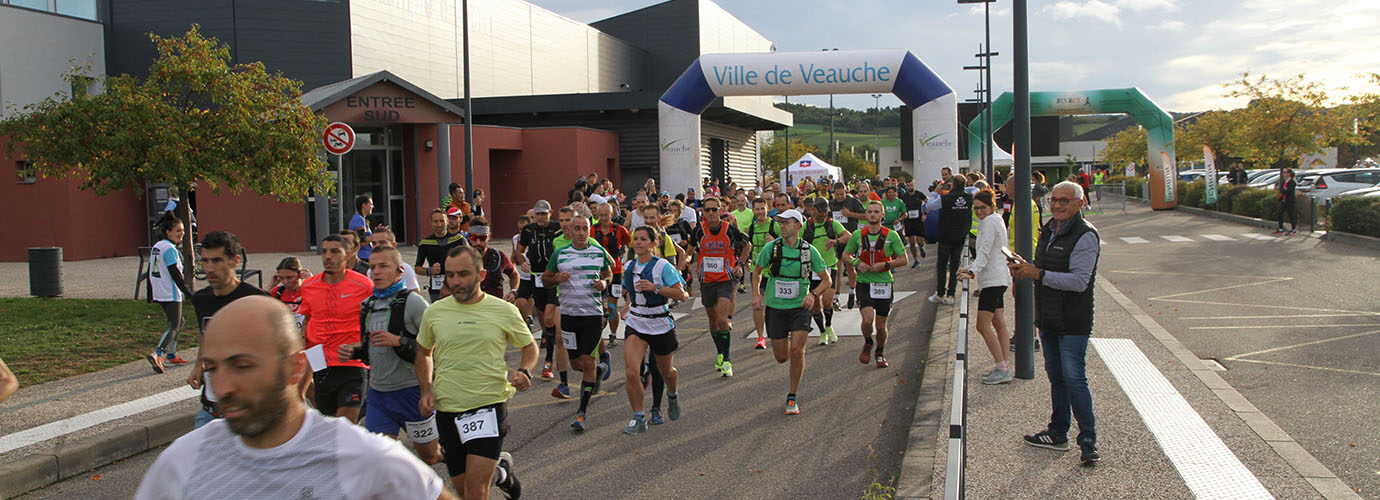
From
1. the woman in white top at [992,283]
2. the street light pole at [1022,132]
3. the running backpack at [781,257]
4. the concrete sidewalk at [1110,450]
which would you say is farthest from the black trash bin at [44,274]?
the street light pole at [1022,132]

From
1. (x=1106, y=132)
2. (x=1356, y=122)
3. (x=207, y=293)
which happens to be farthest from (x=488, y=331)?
(x=1106, y=132)

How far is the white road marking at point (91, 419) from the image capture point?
709cm

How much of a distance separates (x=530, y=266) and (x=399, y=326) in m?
4.56

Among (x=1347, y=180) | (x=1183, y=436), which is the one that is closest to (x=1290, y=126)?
(x=1347, y=180)

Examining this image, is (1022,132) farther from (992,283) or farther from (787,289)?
(787,289)

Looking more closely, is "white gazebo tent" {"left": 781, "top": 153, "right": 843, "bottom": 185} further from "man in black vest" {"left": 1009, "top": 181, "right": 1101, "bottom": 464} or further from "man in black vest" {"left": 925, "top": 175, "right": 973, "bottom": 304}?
"man in black vest" {"left": 1009, "top": 181, "right": 1101, "bottom": 464}

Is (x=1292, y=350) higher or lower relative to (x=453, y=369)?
lower

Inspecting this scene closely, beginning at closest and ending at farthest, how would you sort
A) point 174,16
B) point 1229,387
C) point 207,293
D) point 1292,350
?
point 207,293 → point 1229,387 → point 1292,350 → point 174,16

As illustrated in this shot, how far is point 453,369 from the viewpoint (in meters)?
5.18

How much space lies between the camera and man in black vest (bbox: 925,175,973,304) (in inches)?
542

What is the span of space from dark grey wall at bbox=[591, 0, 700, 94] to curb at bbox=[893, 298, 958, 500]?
142 ft

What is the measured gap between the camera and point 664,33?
53625mm

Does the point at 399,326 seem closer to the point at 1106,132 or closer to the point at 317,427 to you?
the point at 317,427

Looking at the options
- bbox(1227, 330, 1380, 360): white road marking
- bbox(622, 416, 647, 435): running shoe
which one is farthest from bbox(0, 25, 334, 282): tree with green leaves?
bbox(1227, 330, 1380, 360): white road marking
